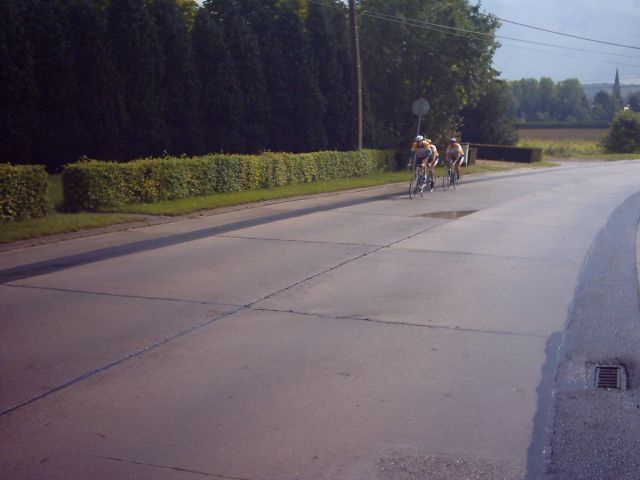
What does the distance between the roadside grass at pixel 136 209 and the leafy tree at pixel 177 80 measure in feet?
20.3

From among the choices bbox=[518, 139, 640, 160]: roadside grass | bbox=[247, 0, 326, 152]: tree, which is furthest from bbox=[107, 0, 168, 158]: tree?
bbox=[518, 139, 640, 160]: roadside grass

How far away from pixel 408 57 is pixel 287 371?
3553 centimetres

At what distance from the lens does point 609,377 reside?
6.89 m

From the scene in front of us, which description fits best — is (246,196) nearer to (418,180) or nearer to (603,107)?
(418,180)

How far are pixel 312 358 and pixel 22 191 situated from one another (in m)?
10.7

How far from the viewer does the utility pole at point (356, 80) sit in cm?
3212

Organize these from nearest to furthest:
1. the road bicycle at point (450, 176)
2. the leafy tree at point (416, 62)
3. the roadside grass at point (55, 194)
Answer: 1. the roadside grass at point (55, 194)
2. the road bicycle at point (450, 176)
3. the leafy tree at point (416, 62)

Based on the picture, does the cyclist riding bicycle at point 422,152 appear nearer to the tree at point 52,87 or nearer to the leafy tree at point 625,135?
the tree at point 52,87

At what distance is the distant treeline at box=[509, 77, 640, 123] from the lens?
16500 cm

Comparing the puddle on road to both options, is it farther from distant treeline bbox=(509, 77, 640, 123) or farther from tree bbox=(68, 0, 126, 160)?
distant treeline bbox=(509, 77, 640, 123)

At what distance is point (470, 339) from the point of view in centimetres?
794

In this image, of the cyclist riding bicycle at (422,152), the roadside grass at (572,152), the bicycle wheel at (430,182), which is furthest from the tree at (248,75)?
the roadside grass at (572,152)

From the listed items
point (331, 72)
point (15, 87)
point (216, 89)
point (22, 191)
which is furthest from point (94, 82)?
point (22, 191)

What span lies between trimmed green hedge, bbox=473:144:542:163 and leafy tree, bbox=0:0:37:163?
3458 centimetres
